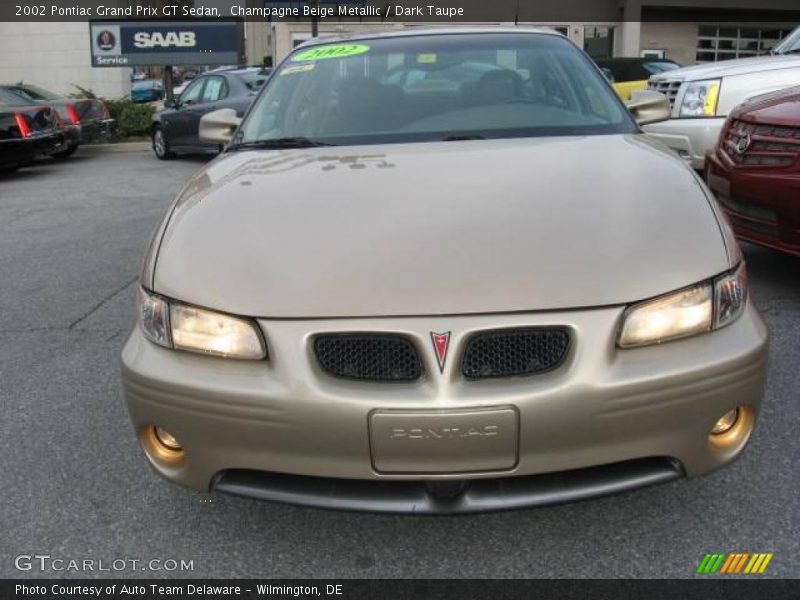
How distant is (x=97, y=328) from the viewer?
175 inches

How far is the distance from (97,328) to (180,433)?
8.57 ft

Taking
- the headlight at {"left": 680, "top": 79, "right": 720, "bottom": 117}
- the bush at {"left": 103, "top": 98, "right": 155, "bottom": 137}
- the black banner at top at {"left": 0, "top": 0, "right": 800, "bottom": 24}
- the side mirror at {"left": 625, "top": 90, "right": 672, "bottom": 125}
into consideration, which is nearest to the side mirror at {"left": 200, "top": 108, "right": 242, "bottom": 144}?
the side mirror at {"left": 625, "top": 90, "right": 672, "bottom": 125}

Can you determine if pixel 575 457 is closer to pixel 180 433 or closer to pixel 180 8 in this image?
pixel 180 433

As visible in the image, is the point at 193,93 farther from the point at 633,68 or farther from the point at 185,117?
the point at 633,68

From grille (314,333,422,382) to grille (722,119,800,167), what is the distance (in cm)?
304

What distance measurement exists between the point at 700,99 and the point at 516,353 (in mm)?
5334

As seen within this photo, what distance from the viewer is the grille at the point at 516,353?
1969 mm

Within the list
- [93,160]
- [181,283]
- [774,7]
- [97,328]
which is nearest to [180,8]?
[93,160]

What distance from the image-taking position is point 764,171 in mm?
4242

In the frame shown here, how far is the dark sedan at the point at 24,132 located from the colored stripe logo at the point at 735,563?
38.5 feet

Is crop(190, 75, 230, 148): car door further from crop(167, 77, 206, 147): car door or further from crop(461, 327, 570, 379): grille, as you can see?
crop(461, 327, 570, 379): grille

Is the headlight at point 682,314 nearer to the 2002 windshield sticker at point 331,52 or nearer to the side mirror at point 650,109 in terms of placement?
the side mirror at point 650,109

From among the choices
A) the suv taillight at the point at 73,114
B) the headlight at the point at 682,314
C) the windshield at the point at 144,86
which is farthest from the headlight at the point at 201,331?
the windshield at the point at 144,86

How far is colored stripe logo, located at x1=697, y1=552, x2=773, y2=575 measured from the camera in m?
2.20
